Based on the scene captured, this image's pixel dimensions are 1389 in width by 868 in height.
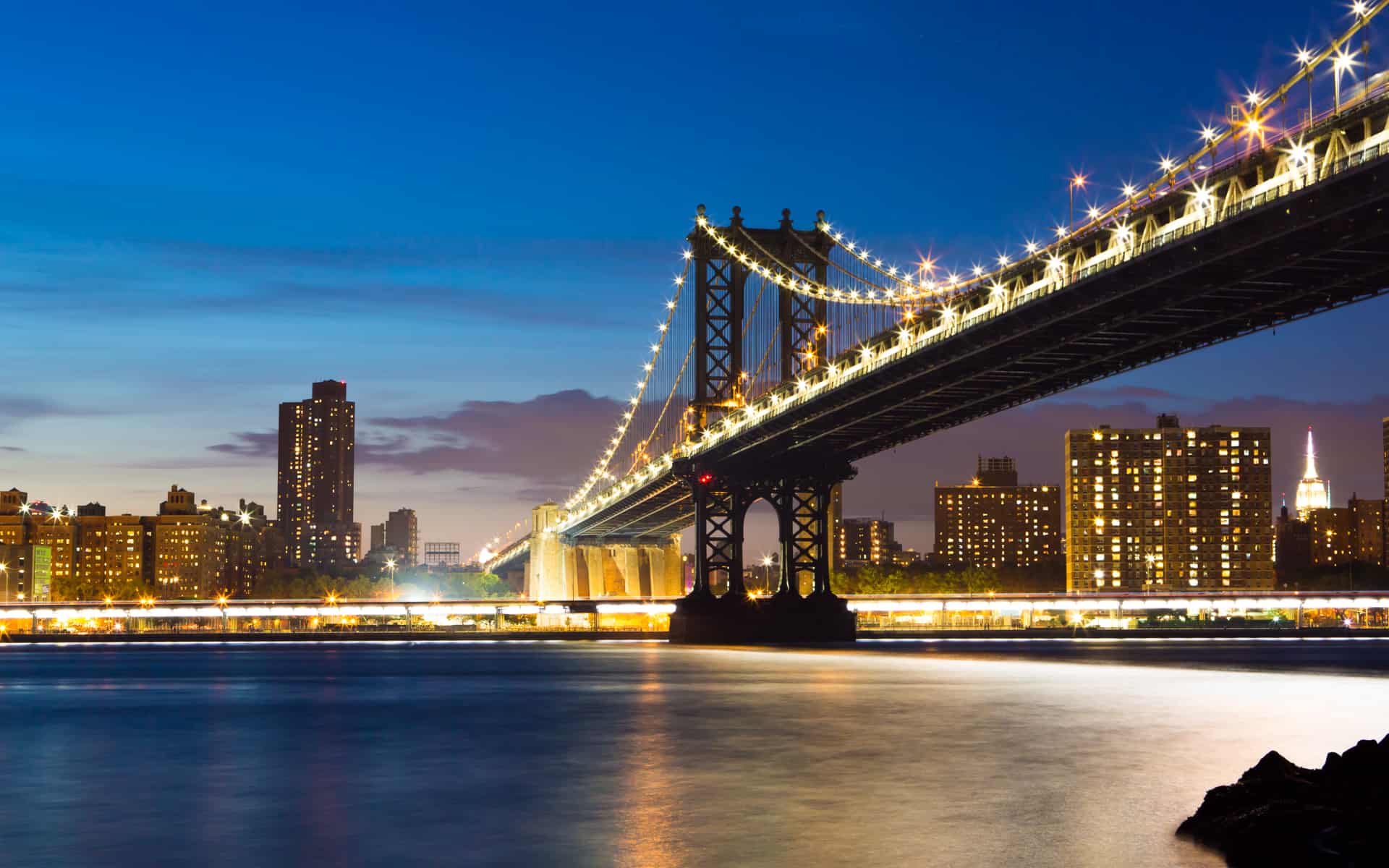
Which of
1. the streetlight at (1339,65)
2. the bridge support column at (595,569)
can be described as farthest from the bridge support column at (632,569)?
the streetlight at (1339,65)

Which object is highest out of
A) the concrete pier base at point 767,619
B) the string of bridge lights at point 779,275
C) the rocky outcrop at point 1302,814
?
the string of bridge lights at point 779,275

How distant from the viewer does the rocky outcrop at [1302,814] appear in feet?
50.7

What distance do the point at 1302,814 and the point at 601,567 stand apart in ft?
497

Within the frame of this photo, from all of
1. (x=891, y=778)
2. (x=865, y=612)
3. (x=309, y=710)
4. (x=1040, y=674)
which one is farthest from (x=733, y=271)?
(x=865, y=612)

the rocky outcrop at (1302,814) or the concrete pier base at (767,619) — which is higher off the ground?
the rocky outcrop at (1302,814)

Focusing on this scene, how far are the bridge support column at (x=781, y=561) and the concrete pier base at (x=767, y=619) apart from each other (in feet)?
0.13

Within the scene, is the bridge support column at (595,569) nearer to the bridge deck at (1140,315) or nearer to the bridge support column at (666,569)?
the bridge support column at (666,569)

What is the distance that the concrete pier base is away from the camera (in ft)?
288

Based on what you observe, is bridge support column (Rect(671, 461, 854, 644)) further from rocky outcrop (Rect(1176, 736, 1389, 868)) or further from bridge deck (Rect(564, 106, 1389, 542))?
rocky outcrop (Rect(1176, 736, 1389, 868))

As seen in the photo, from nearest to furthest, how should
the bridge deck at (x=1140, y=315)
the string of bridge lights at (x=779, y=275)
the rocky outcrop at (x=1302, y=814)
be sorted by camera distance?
the rocky outcrop at (x=1302, y=814), the bridge deck at (x=1140, y=315), the string of bridge lights at (x=779, y=275)

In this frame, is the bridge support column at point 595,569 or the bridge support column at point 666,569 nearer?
the bridge support column at point 666,569

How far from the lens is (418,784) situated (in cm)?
2441

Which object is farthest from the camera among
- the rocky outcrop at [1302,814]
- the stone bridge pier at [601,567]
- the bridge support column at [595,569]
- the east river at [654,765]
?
the bridge support column at [595,569]

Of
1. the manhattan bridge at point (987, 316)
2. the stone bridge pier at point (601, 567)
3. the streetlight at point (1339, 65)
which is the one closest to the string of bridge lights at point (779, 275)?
the manhattan bridge at point (987, 316)
